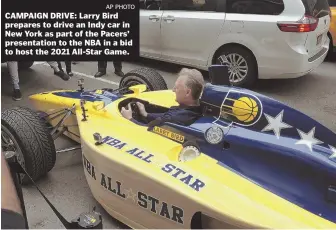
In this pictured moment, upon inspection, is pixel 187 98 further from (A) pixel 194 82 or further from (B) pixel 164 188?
(B) pixel 164 188

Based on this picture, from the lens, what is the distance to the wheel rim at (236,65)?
6.84 m

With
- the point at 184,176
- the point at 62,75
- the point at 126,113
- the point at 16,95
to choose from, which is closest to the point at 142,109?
the point at 126,113

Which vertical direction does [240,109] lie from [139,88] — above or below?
above

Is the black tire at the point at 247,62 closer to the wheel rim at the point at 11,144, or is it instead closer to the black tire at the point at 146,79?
the black tire at the point at 146,79

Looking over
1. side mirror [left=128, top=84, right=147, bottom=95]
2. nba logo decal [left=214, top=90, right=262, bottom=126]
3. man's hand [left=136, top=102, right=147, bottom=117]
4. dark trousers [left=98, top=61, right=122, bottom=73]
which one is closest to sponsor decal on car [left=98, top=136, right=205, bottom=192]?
nba logo decal [left=214, top=90, right=262, bottom=126]

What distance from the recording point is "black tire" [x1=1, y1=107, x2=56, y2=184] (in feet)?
12.4

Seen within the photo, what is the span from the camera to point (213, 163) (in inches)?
125

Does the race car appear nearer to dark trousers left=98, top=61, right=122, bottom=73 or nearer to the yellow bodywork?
the yellow bodywork

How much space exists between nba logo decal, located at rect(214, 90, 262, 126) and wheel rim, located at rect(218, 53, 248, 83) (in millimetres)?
3544

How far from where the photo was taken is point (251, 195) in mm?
2924

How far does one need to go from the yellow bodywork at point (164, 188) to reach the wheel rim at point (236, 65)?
3.43m

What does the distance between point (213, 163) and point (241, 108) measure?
0.46 metres

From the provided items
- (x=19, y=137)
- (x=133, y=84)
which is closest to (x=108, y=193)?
(x=19, y=137)

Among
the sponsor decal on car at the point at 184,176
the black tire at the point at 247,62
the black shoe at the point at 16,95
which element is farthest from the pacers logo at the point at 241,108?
the black shoe at the point at 16,95
